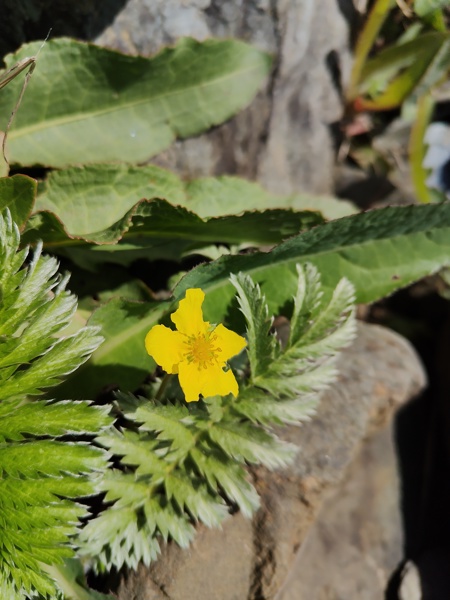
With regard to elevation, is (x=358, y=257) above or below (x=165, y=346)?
below

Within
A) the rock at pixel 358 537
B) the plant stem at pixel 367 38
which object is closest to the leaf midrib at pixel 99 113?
the plant stem at pixel 367 38

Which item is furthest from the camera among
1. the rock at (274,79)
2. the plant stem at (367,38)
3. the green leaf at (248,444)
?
the plant stem at (367,38)

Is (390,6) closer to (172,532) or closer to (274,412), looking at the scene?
(274,412)

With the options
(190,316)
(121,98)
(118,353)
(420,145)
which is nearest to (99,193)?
(121,98)

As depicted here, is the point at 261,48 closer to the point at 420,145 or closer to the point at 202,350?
the point at 420,145

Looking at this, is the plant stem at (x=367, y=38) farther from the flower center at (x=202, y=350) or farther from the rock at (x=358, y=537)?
the flower center at (x=202, y=350)

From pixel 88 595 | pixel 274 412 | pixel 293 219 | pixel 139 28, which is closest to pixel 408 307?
pixel 293 219
